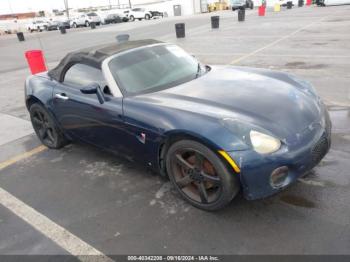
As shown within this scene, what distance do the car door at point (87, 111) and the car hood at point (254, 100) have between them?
1.72 ft

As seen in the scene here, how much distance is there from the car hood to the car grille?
18cm

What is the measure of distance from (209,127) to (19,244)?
2016 millimetres

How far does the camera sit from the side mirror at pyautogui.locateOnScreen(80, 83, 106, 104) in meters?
3.49

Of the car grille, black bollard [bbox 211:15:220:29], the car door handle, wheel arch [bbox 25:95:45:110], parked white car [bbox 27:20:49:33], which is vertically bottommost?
parked white car [bbox 27:20:49:33]

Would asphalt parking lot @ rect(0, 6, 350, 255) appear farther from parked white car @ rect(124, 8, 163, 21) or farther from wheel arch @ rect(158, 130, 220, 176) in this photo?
parked white car @ rect(124, 8, 163, 21)

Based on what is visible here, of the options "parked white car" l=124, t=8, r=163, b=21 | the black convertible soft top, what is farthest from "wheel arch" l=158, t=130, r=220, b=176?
"parked white car" l=124, t=8, r=163, b=21

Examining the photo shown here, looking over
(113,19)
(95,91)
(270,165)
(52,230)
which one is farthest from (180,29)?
(113,19)

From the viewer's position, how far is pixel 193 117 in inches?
113

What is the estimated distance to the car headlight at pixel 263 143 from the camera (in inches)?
104

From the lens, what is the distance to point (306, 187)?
128 inches

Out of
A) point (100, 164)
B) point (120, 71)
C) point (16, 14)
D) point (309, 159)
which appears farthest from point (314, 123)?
point (16, 14)

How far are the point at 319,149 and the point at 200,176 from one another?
1.08 m

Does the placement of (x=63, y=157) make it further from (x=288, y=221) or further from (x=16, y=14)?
(x=16, y=14)

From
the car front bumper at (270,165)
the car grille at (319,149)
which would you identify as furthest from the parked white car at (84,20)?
the car front bumper at (270,165)
